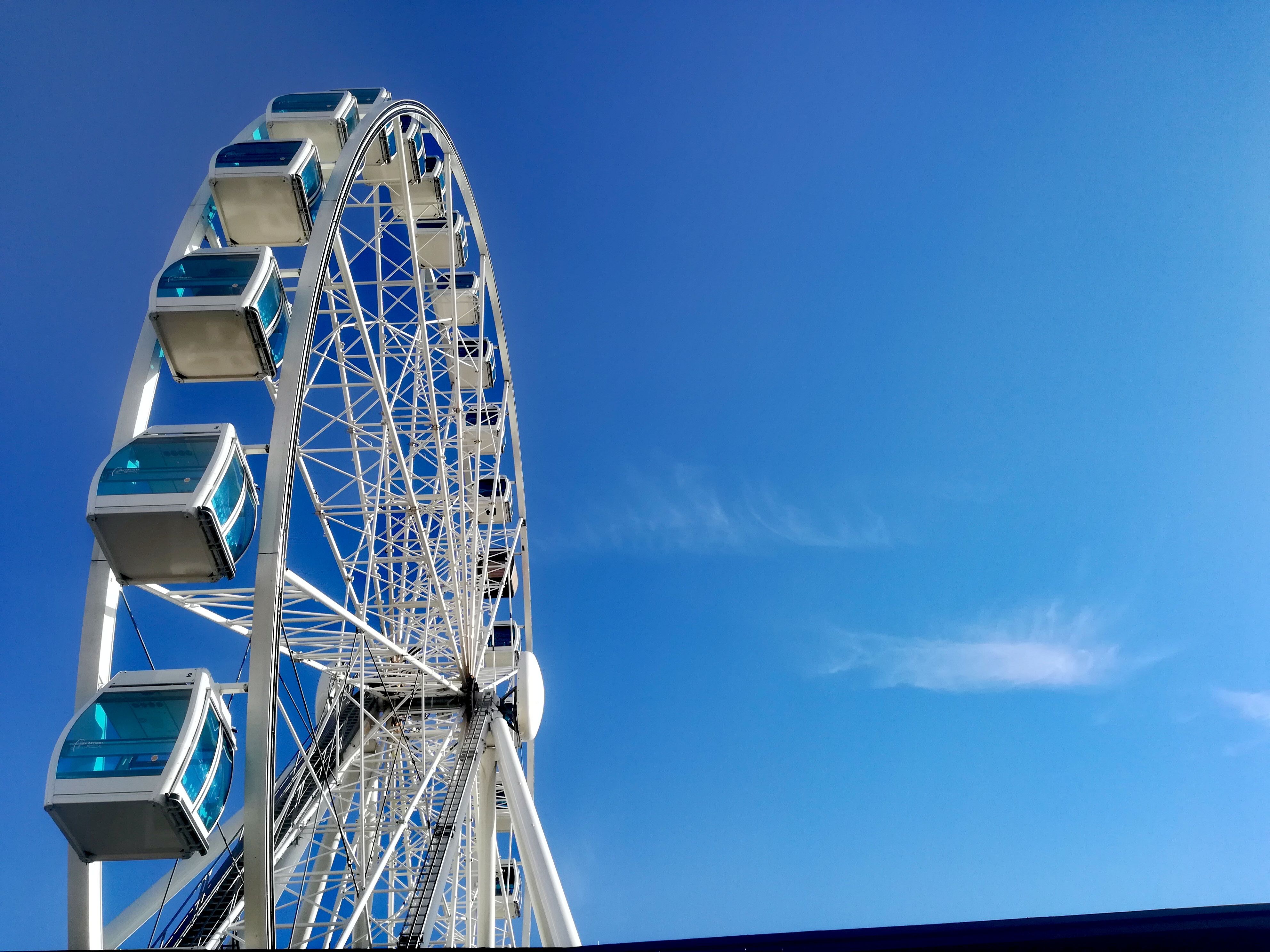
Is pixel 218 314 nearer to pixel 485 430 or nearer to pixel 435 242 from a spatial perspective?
pixel 435 242

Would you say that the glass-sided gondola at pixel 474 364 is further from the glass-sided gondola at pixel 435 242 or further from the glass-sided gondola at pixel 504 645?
the glass-sided gondola at pixel 504 645

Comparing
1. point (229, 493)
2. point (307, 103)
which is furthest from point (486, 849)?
point (307, 103)

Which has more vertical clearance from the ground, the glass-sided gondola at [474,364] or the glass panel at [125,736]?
the glass-sided gondola at [474,364]

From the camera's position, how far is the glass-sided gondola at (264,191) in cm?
937

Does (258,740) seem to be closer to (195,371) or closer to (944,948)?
(195,371)

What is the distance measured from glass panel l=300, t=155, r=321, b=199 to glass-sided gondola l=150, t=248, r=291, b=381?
1.44m

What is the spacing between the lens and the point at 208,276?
8.23 meters

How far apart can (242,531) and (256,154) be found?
4628 millimetres

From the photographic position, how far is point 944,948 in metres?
1.80

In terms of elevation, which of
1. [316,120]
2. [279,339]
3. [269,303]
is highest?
[316,120]

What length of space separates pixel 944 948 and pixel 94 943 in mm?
6629

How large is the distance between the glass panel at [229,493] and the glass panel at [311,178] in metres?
3.75

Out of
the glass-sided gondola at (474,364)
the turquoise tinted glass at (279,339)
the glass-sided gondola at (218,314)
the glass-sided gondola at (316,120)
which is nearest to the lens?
the glass-sided gondola at (218,314)

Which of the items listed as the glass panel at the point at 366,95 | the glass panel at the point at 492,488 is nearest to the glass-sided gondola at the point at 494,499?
the glass panel at the point at 492,488
